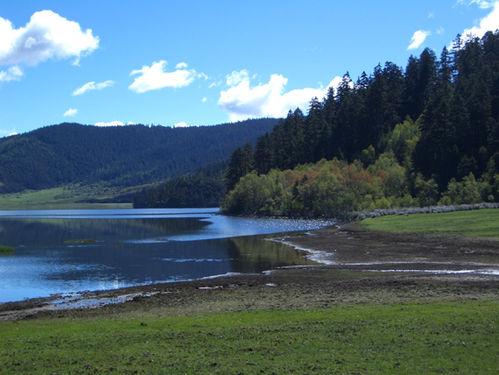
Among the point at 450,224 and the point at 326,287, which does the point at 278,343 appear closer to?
the point at 326,287

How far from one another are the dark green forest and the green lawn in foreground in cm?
1889

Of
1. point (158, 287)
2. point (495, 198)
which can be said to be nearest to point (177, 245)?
point (158, 287)

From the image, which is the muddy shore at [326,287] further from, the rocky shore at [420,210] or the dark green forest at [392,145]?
the dark green forest at [392,145]

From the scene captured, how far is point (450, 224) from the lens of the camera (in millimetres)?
74312

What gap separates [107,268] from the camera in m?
57.3

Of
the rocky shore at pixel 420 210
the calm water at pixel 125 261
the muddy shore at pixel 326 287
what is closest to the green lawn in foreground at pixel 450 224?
the muddy shore at pixel 326 287

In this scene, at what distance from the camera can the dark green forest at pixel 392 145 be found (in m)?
117

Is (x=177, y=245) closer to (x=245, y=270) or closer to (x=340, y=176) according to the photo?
(x=245, y=270)

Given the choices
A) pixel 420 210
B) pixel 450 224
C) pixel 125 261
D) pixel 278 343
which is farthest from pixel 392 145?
pixel 278 343

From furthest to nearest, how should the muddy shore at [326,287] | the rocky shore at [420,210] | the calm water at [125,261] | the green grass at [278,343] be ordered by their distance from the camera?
the rocky shore at [420,210], the calm water at [125,261], the muddy shore at [326,287], the green grass at [278,343]

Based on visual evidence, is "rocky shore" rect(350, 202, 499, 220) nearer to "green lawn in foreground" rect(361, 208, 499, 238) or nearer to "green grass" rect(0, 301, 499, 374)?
"green lawn in foreground" rect(361, 208, 499, 238)

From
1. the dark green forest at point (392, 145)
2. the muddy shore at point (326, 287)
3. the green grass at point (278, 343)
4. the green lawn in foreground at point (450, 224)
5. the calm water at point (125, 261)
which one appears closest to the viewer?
the green grass at point (278, 343)

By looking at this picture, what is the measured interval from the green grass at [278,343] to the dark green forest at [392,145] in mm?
83228

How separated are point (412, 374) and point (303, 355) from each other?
3.48 metres
